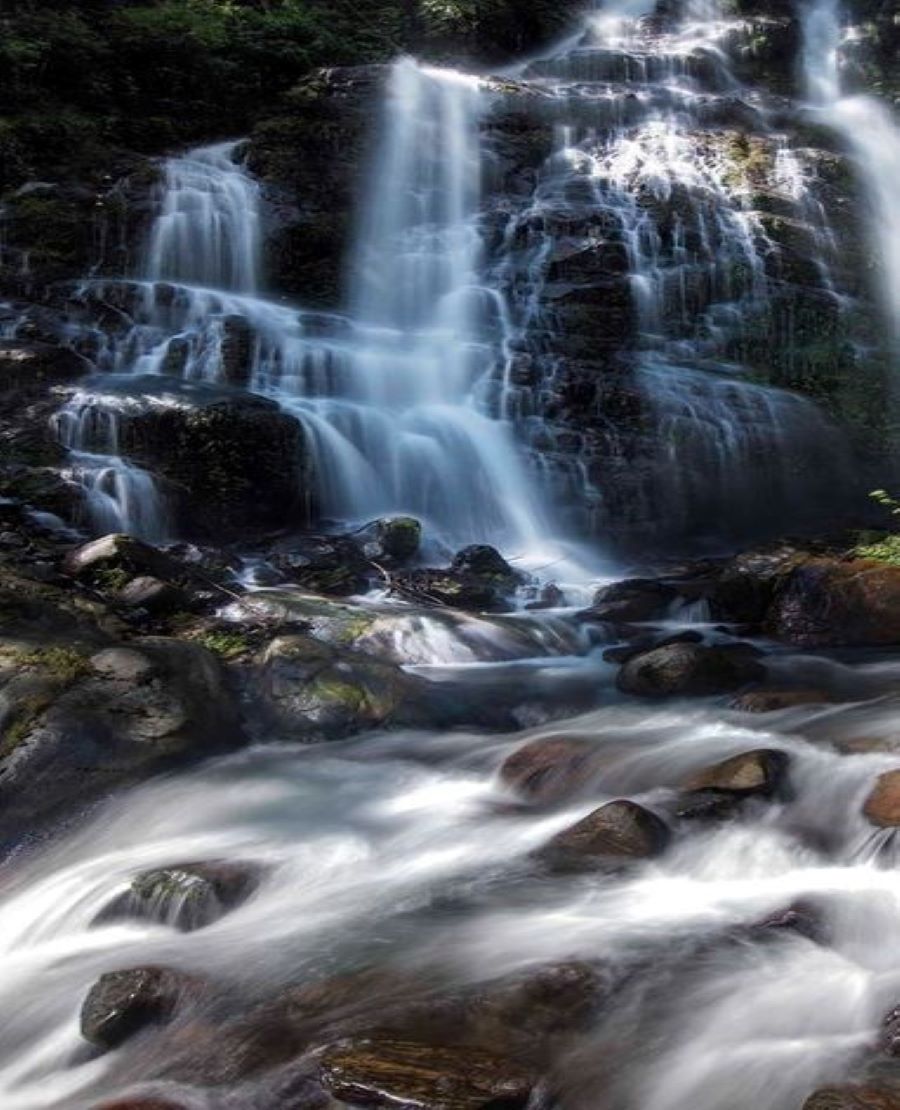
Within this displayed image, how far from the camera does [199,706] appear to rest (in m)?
6.96

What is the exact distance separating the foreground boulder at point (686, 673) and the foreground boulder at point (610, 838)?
8.52ft

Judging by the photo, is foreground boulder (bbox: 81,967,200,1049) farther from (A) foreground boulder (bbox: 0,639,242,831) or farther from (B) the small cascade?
(B) the small cascade

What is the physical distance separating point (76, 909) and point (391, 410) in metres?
9.49

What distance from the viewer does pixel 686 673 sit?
25.7 feet

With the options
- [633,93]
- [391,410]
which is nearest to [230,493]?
[391,410]

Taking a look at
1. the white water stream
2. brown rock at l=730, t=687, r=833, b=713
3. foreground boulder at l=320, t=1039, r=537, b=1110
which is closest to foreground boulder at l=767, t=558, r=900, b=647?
the white water stream

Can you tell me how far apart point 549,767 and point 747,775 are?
1.36m

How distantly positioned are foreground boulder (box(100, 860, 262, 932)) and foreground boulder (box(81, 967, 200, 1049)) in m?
0.62

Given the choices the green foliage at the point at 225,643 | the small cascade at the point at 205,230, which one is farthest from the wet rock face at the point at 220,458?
the small cascade at the point at 205,230

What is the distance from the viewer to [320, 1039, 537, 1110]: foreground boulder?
314cm

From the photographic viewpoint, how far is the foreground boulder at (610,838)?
16.8ft

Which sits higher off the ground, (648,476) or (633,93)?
(633,93)

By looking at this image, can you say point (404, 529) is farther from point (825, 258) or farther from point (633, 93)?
point (633, 93)

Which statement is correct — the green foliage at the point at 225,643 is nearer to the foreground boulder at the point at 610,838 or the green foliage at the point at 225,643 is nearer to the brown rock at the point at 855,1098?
the foreground boulder at the point at 610,838
